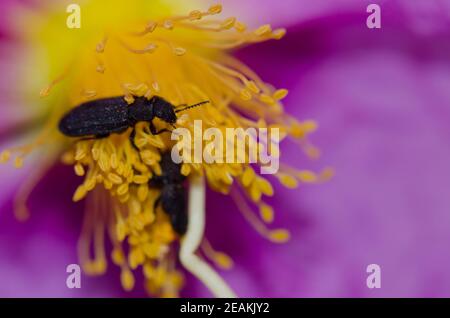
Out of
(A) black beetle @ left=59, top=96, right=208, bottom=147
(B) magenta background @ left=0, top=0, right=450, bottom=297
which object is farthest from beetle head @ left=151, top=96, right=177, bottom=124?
(B) magenta background @ left=0, top=0, right=450, bottom=297

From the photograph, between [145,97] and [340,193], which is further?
[340,193]

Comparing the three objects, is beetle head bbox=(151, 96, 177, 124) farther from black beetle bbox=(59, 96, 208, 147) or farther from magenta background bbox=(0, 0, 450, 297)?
magenta background bbox=(0, 0, 450, 297)

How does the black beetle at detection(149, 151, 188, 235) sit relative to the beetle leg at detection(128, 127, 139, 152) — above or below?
below

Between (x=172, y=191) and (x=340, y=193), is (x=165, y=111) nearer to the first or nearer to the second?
(x=172, y=191)

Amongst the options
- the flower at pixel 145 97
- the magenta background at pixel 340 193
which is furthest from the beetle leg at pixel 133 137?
the magenta background at pixel 340 193

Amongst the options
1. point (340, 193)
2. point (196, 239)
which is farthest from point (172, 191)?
point (340, 193)

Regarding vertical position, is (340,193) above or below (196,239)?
above
